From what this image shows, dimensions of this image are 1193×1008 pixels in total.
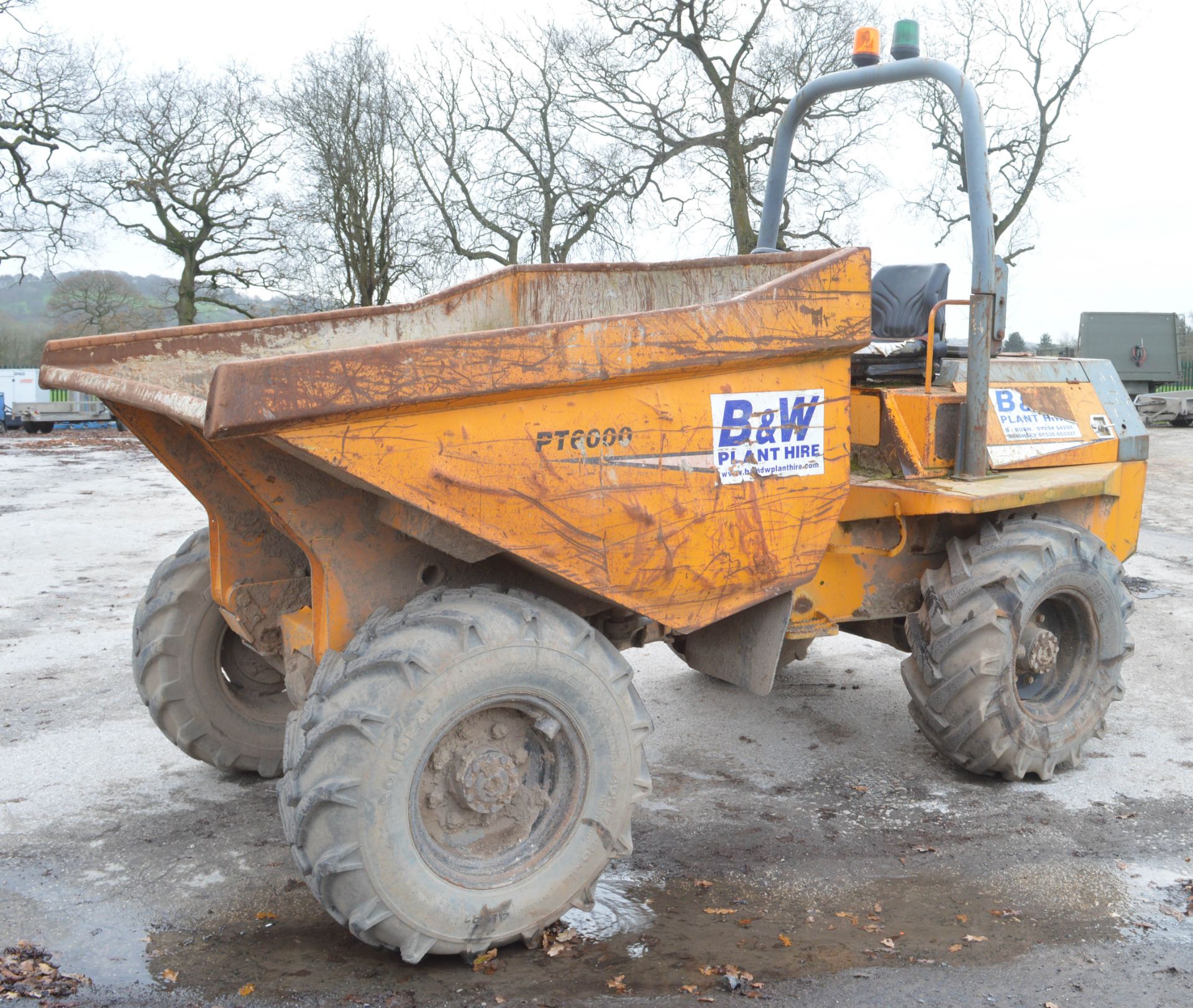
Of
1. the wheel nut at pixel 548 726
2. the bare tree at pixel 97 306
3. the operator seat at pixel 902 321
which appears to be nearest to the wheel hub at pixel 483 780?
the wheel nut at pixel 548 726

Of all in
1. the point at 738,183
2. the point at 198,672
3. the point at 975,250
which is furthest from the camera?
the point at 738,183

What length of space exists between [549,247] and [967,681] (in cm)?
1851

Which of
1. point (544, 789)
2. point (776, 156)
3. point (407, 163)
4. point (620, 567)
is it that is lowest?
point (544, 789)

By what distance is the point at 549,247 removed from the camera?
21812 millimetres

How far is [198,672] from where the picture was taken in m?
4.29

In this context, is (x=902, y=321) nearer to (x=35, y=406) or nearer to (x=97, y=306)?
(x=35, y=406)

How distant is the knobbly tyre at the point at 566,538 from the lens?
2.92 meters

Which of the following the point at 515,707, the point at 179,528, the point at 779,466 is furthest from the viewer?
the point at 179,528

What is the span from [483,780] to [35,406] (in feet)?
94.4

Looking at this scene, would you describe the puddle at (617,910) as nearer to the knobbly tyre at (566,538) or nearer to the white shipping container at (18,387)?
the knobbly tyre at (566,538)

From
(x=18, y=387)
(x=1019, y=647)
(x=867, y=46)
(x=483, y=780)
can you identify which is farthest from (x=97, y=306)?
(x=483, y=780)

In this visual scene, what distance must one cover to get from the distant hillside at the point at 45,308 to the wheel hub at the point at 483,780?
77.5 feet

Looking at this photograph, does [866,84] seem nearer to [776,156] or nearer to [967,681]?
[776,156]

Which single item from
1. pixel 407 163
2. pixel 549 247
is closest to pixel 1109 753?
pixel 549 247
